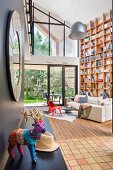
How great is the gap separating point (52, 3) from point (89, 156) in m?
7.31

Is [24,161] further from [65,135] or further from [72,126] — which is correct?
[72,126]

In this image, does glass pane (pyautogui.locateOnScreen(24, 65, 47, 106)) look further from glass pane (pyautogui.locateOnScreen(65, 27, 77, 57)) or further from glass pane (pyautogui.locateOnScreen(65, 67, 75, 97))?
glass pane (pyautogui.locateOnScreen(65, 27, 77, 57))

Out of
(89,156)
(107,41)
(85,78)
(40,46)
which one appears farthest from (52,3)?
(89,156)

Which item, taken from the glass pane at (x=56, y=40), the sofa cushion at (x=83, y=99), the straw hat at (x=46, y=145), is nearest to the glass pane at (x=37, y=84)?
the glass pane at (x=56, y=40)

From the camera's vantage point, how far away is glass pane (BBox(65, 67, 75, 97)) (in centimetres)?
973

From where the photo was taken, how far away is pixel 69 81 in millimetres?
9758

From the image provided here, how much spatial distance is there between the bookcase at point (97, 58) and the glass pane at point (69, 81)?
1.62 feet

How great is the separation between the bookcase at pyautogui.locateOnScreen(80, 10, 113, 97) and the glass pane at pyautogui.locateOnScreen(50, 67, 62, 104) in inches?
46.4

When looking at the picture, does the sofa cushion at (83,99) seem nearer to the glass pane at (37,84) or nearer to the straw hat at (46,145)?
the glass pane at (37,84)

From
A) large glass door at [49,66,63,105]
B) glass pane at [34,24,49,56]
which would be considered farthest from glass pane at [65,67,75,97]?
glass pane at [34,24,49,56]

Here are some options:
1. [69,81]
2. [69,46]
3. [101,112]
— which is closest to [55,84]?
[69,81]

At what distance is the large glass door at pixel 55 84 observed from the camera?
9555 mm

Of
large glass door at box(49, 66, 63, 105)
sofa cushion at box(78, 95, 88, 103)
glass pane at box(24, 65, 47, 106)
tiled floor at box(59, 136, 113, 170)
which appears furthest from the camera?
large glass door at box(49, 66, 63, 105)

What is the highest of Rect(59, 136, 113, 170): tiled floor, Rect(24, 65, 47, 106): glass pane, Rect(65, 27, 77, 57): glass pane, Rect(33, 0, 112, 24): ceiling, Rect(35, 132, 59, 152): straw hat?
Rect(33, 0, 112, 24): ceiling
